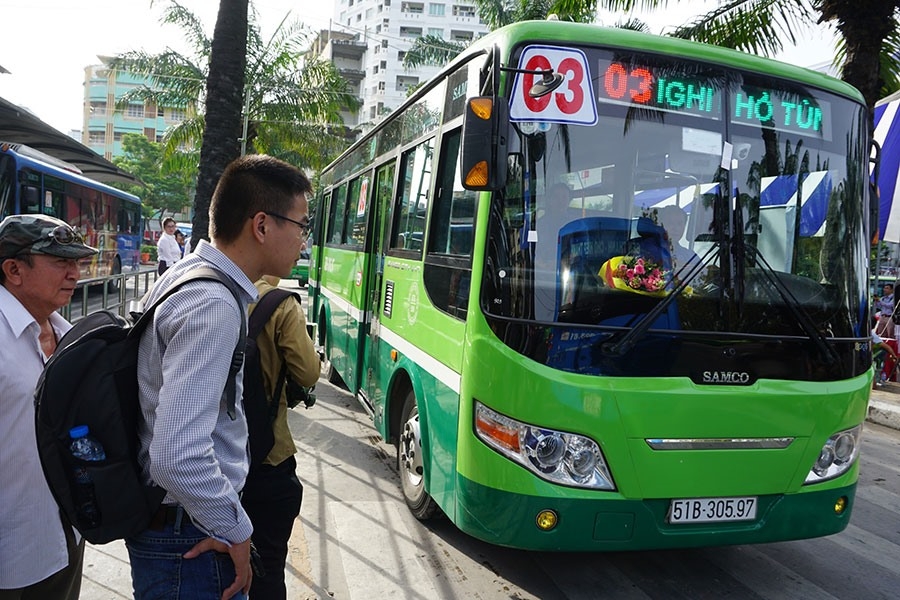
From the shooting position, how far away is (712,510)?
11.5 feet

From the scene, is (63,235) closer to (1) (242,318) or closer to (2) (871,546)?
(1) (242,318)

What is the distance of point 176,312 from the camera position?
1621 mm

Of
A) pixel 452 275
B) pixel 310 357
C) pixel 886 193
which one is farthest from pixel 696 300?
pixel 886 193

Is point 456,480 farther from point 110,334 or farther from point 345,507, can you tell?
point 110,334

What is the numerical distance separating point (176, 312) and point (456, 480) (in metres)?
2.31

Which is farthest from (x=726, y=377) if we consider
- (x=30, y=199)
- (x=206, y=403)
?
(x=30, y=199)

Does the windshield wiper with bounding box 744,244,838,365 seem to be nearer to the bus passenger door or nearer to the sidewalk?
→ the bus passenger door

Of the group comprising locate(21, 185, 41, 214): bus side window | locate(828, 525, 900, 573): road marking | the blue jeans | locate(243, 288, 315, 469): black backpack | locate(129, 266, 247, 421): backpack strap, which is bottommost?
locate(828, 525, 900, 573): road marking

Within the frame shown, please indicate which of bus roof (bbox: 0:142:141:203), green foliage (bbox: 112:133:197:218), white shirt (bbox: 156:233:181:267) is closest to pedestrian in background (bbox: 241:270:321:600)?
bus roof (bbox: 0:142:141:203)

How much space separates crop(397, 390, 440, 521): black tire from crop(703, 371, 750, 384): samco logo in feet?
5.92

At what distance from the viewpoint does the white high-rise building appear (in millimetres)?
75812

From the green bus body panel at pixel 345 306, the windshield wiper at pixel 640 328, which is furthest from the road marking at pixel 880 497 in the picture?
the green bus body panel at pixel 345 306

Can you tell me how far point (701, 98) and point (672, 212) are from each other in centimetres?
65

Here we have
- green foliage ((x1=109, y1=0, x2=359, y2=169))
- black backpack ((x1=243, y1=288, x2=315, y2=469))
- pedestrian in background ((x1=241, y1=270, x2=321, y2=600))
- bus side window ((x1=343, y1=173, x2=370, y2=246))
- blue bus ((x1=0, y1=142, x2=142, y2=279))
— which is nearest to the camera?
black backpack ((x1=243, y1=288, x2=315, y2=469))
